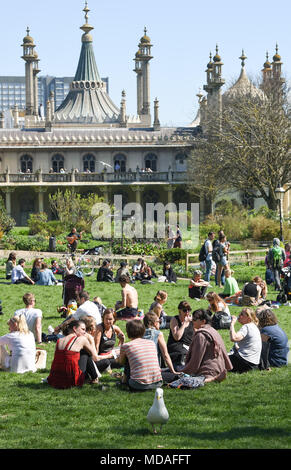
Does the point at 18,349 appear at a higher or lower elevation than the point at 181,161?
lower

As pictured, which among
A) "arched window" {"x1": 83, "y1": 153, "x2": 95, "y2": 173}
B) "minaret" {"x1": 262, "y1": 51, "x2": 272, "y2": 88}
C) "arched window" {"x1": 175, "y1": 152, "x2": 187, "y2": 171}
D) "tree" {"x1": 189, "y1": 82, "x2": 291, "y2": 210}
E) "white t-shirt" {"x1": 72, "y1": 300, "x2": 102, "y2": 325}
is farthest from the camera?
"minaret" {"x1": 262, "y1": 51, "x2": 272, "y2": 88}

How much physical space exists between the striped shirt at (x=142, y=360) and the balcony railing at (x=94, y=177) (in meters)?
42.4

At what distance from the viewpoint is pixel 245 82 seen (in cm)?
6359

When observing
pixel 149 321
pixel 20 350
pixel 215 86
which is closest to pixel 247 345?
pixel 149 321

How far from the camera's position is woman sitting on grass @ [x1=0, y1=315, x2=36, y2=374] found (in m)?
13.0

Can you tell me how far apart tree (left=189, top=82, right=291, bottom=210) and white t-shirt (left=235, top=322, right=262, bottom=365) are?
3106cm

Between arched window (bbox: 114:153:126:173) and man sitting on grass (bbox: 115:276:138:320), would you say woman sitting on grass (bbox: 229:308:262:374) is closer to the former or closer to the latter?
man sitting on grass (bbox: 115:276:138:320)

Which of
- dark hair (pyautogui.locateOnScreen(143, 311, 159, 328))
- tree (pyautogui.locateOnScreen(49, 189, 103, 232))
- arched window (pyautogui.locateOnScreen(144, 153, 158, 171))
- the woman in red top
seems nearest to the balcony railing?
arched window (pyautogui.locateOnScreen(144, 153, 158, 171))

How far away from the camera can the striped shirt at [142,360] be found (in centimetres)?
1133

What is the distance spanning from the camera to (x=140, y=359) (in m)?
11.3

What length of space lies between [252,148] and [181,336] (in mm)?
31916

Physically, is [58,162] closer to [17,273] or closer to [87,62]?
[87,62]

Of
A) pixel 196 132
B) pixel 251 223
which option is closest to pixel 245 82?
pixel 196 132
